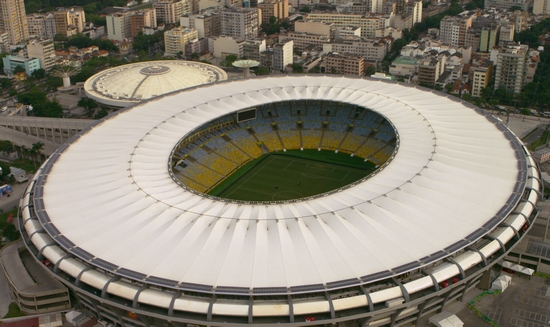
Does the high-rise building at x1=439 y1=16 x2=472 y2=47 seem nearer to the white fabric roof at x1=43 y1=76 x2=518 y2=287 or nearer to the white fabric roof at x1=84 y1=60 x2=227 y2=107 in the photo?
the white fabric roof at x1=84 y1=60 x2=227 y2=107

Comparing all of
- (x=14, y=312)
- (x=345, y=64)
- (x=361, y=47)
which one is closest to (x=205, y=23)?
(x=361, y=47)

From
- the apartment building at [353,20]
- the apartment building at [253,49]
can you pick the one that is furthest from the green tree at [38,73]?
the apartment building at [353,20]

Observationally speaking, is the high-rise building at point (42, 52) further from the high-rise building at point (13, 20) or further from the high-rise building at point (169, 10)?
the high-rise building at point (169, 10)

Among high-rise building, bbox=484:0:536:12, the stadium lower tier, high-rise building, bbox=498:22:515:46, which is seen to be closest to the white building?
high-rise building, bbox=498:22:515:46

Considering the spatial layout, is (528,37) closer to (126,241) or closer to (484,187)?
(484,187)

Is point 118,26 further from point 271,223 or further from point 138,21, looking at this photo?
point 271,223

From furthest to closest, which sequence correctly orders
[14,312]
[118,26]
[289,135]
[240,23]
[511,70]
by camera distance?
1. [118,26]
2. [240,23]
3. [511,70]
4. [289,135]
5. [14,312]

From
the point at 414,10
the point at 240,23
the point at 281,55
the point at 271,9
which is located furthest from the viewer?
the point at 271,9

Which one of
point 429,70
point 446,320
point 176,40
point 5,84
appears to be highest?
point 176,40
